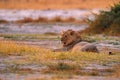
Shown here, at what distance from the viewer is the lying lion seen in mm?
16609

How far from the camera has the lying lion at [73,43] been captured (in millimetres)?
16609

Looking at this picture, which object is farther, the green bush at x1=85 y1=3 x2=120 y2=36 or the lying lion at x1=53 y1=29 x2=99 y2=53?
the green bush at x1=85 y1=3 x2=120 y2=36

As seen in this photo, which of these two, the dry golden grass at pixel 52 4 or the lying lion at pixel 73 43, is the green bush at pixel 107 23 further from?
the dry golden grass at pixel 52 4

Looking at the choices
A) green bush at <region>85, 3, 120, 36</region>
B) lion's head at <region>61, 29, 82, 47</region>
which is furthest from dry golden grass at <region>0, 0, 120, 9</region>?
lion's head at <region>61, 29, 82, 47</region>

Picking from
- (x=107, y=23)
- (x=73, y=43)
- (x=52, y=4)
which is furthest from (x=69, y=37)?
(x=52, y=4)

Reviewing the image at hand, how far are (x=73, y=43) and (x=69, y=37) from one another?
31 cm

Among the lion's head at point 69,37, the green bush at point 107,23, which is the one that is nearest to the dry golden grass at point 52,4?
the green bush at point 107,23

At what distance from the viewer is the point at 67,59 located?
14.9m

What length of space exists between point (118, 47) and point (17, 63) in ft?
21.5

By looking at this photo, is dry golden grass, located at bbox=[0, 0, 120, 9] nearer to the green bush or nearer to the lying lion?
the green bush

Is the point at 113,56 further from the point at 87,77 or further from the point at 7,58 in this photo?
the point at 87,77

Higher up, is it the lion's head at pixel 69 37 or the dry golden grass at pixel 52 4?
the dry golden grass at pixel 52 4

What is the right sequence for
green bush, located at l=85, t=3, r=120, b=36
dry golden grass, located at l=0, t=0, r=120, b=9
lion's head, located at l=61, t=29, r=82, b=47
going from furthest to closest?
dry golden grass, located at l=0, t=0, r=120, b=9
green bush, located at l=85, t=3, r=120, b=36
lion's head, located at l=61, t=29, r=82, b=47

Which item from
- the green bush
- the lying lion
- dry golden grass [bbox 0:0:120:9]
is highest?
dry golden grass [bbox 0:0:120:9]
